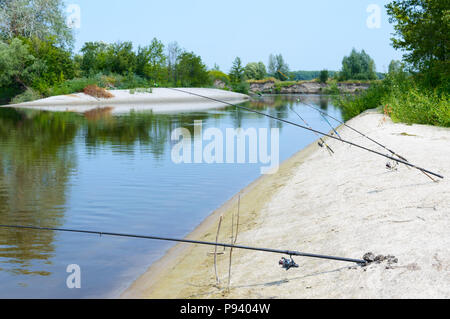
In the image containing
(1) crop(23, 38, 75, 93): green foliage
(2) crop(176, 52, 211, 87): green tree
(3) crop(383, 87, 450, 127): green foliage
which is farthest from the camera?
(2) crop(176, 52, 211, 87): green tree

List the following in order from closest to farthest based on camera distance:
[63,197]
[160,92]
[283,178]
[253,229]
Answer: [253,229] → [63,197] → [283,178] → [160,92]

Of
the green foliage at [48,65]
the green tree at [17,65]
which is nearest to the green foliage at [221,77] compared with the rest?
the green foliage at [48,65]

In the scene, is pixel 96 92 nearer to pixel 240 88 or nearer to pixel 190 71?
pixel 190 71

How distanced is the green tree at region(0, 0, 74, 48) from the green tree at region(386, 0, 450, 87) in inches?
1809

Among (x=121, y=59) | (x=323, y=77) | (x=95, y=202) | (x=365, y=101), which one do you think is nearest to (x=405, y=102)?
(x=365, y=101)

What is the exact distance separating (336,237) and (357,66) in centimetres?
10296

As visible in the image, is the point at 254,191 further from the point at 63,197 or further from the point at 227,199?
the point at 63,197

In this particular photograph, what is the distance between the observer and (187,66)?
7181cm

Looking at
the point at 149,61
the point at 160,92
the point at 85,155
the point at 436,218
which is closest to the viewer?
the point at 436,218

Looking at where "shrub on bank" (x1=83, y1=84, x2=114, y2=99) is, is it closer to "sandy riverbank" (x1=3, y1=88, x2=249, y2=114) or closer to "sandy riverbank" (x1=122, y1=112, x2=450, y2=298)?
"sandy riverbank" (x1=3, y1=88, x2=249, y2=114)

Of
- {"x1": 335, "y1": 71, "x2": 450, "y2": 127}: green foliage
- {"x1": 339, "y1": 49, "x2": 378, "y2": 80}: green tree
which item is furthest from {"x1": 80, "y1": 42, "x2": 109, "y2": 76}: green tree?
{"x1": 339, "y1": 49, "x2": 378, "y2": 80}: green tree

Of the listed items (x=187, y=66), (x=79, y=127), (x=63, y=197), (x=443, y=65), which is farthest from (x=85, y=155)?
(x=187, y=66)

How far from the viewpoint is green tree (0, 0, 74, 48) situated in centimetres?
5759

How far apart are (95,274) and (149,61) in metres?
59.5
